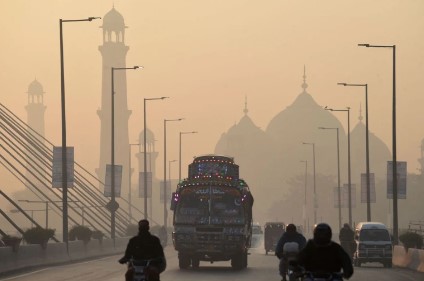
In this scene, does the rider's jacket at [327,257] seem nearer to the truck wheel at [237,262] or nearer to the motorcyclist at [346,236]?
the truck wheel at [237,262]

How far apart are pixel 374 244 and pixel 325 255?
38.2 m

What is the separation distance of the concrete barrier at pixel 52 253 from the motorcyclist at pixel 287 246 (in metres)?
18.4

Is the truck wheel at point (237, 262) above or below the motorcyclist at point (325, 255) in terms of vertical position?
below

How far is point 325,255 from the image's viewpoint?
2162cm

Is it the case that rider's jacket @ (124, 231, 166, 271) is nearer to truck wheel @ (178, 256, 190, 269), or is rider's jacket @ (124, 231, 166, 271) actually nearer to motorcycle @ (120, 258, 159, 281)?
motorcycle @ (120, 258, 159, 281)

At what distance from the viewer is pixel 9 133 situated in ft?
252

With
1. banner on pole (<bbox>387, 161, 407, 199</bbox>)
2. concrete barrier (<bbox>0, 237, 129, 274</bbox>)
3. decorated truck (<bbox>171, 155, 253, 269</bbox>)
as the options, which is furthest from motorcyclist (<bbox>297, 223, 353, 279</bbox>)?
banner on pole (<bbox>387, 161, 407, 199</bbox>)

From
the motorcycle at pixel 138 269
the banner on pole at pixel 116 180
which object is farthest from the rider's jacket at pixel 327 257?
the banner on pole at pixel 116 180

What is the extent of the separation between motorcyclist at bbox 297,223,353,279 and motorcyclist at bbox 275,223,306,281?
752 centimetres

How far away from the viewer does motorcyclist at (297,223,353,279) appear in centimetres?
2155

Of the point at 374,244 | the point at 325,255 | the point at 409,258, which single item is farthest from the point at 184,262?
the point at 325,255

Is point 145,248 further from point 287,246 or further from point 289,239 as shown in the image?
point 289,239

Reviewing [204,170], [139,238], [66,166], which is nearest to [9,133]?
[66,166]

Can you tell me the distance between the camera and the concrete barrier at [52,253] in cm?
4997
